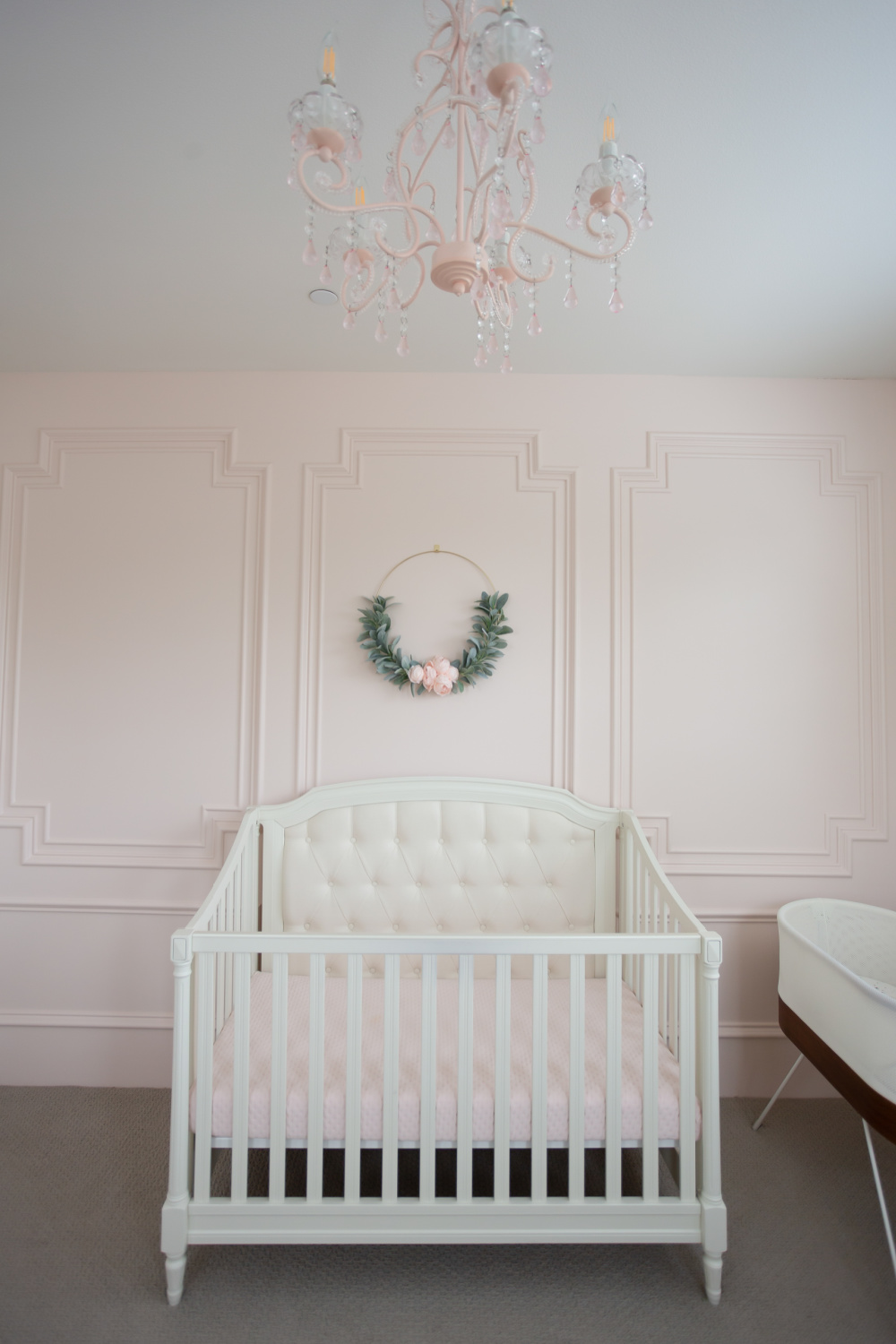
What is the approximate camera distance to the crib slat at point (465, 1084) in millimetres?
1601

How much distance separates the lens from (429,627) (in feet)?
8.13

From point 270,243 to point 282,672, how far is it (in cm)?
133

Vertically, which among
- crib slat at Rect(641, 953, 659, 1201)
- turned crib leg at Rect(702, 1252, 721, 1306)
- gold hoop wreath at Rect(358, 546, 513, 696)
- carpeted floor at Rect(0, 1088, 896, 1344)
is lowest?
carpeted floor at Rect(0, 1088, 896, 1344)

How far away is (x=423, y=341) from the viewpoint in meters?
2.33

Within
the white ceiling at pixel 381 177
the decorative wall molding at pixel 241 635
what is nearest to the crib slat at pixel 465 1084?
the decorative wall molding at pixel 241 635

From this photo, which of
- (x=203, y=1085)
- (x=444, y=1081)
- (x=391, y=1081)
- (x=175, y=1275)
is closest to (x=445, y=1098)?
(x=444, y=1081)

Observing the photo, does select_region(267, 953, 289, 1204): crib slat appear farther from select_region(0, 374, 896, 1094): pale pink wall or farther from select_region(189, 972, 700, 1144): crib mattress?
select_region(0, 374, 896, 1094): pale pink wall

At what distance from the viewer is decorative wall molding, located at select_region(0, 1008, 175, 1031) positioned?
2.42 meters

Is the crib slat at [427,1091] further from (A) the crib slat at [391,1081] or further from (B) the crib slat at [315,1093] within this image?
(B) the crib slat at [315,1093]

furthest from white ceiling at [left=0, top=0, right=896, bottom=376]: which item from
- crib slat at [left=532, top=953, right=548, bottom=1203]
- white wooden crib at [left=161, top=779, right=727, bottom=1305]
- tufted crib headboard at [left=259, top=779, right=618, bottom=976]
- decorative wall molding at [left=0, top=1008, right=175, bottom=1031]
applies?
decorative wall molding at [left=0, top=1008, right=175, bottom=1031]

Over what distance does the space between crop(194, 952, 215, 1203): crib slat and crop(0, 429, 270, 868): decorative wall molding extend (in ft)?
2.86

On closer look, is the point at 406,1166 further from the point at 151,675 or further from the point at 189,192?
the point at 189,192

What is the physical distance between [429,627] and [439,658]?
127 millimetres

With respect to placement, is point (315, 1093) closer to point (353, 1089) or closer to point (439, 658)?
point (353, 1089)
